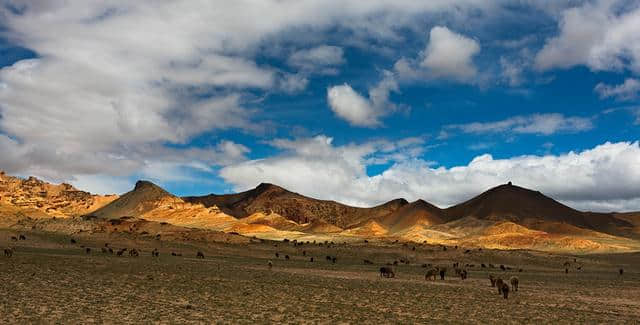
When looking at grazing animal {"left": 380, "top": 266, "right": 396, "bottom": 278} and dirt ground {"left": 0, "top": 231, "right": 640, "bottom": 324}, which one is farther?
grazing animal {"left": 380, "top": 266, "right": 396, "bottom": 278}

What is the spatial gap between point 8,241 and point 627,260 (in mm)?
97289

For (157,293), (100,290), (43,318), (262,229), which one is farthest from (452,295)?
(262,229)

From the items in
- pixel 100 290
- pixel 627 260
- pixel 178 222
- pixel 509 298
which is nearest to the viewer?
pixel 100 290

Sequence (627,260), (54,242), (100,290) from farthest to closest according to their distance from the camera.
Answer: (627,260) → (54,242) → (100,290)

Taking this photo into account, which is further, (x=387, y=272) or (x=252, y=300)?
(x=387, y=272)

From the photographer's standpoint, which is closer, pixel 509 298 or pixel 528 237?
pixel 509 298

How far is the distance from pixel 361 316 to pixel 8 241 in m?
55.5

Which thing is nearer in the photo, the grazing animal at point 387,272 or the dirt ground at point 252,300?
the dirt ground at point 252,300

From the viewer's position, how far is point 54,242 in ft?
218

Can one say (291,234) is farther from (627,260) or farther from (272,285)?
(272,285)

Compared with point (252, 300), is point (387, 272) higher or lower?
higher

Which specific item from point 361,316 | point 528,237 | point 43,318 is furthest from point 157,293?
point 528,237

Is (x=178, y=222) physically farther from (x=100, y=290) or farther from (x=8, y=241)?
(x=100, y=290)

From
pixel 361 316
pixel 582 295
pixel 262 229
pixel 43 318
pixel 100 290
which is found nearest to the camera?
pixel 43 318
